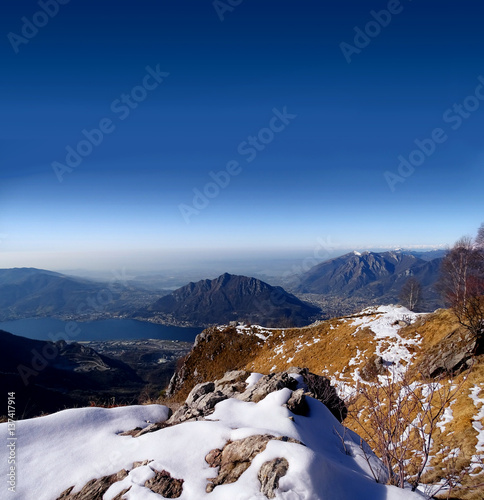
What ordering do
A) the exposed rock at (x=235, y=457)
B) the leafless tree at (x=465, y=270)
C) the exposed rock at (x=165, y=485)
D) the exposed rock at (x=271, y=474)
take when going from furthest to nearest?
the leafless tree at (x=465, y=270) < the exposed rock at (x=235, y=457) < the exposed rock at (x=165, y=485) < the exposed rock at (x=271, y=474)

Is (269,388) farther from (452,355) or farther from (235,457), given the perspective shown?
(452,355)

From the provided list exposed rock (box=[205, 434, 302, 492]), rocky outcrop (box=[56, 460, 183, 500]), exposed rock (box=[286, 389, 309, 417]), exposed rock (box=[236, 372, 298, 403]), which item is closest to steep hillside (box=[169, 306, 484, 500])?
exposed rock (box=[286, 389, 309, 417])

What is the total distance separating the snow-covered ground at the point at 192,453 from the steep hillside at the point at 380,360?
1184 millimetres

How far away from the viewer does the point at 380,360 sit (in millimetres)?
23984

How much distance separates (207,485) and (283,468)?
67.9 inches

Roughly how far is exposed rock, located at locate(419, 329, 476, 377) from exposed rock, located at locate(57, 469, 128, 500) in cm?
1889

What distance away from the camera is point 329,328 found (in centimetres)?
3588

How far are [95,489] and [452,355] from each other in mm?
22906

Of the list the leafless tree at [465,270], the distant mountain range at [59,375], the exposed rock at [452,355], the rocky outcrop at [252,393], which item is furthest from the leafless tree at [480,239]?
the distant mountain range at [59,375]

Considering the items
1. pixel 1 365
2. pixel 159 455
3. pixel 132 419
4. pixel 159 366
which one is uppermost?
pixel 159 455

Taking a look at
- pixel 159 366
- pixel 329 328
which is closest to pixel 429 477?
pixel 329 328

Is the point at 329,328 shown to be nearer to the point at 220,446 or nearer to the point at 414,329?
the point at 414,329

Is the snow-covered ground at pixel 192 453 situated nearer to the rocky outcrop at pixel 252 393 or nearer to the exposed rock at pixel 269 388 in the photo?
the rocky outcrop at pixel 252 393

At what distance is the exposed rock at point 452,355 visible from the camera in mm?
17591
